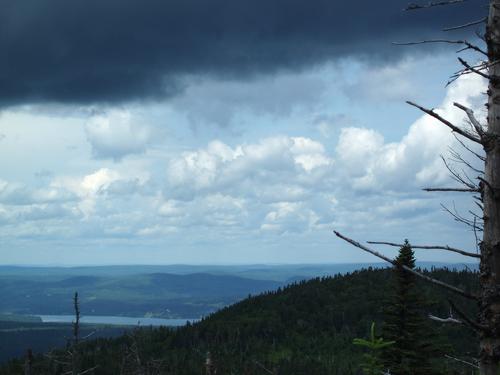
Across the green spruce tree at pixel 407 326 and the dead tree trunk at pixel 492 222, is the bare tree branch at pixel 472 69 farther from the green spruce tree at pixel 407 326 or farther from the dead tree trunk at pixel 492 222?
the green spruce tree at pixel 407 326

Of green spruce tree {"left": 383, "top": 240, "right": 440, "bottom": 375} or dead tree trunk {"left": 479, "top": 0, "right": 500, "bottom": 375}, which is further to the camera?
green spruce tree {"left": 383, "top": 240, "right": 440, "bottom": 375}

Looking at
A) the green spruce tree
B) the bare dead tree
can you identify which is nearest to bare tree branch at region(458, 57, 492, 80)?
the bare dead tree

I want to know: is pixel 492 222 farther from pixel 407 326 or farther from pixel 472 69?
pixel 407 326

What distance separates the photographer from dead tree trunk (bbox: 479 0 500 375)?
26.3 ft

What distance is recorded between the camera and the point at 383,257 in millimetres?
7953

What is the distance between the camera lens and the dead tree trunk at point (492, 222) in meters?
8.01

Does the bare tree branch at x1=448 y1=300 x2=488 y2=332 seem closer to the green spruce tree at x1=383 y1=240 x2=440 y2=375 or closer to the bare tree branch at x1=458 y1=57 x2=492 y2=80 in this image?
the bare tree branch at x1=458 y1=57 x2=492 y2=80

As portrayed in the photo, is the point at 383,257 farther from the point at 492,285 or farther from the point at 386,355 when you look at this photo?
the point at 386,355

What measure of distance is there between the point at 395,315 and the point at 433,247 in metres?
30.6

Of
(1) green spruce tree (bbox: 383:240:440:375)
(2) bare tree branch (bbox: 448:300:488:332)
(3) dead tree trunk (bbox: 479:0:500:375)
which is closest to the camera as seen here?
(2) bare tree branch (bbox: 448:300:488:332)

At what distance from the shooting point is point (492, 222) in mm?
8211

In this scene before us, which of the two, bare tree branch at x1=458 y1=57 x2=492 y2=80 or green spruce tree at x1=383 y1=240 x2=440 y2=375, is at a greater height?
bare tree branch at x1=458 y1=57 x2=492 y2=80

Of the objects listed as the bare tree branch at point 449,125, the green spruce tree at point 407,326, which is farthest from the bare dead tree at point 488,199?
the green spruce tree at point 407,326

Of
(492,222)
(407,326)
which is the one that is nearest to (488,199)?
(492,222)
